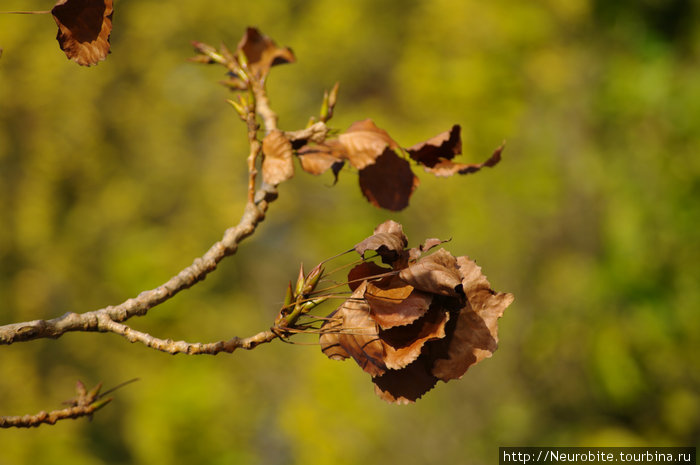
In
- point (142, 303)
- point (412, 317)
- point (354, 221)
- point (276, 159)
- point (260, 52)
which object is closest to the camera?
point (412, 317)

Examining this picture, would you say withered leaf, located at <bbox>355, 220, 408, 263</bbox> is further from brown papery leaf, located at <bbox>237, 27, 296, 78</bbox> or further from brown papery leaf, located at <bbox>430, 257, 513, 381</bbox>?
brown papery leaf, located at <bbox>237, 27, 296, 78</bbox>

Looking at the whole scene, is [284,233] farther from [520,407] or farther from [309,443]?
[520,407]

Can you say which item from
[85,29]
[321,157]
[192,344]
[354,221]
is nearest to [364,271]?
[192,344]

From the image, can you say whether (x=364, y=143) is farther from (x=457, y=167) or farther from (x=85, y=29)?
(x=85, y=29)

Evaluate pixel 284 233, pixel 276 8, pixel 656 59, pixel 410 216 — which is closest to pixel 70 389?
pixel 284 233

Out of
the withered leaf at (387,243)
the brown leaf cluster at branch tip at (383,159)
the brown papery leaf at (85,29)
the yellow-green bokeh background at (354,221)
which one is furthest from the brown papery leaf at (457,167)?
the yellow-green bokeh background at (354,221)

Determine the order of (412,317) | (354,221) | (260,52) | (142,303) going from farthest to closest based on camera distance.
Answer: (354,221) < (260,52) < (142,303) < (412,317)
